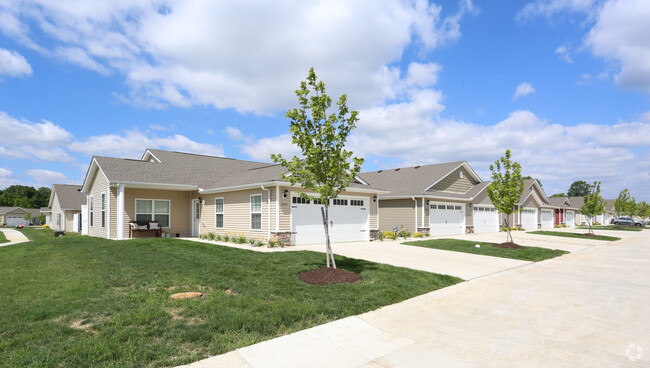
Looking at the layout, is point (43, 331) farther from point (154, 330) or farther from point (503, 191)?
point (503, 191)

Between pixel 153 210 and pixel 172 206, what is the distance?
1010 millimetres

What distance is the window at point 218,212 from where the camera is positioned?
17.9 m

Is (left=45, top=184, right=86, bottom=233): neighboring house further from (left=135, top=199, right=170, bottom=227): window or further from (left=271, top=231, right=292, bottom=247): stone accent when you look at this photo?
(left=271, top=231, right=292, bottom=247): stone accent

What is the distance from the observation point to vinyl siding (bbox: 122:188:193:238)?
17.5 m

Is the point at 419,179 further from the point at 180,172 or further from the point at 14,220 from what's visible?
the point at 14,220

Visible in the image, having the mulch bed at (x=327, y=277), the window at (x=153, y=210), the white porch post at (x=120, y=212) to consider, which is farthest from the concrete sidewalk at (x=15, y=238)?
the mulch bed at (x=327, y=277)

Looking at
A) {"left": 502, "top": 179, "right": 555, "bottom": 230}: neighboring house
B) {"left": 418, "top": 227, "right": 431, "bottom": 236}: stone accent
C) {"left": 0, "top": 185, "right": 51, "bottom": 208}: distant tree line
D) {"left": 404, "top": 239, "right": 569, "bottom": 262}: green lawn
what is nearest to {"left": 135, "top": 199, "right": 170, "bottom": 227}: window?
{"left": 404, "top": 239, "right": 569, "bottom": 262}: green lawn

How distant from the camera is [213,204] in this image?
18422mm

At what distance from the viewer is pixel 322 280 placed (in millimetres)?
7859

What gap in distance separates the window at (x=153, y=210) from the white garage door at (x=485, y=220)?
69.9 ft

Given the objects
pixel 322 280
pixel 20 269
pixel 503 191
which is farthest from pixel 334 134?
pixel 503 191

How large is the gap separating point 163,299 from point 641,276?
12.0 meters

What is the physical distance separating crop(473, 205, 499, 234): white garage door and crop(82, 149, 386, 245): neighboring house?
1213cm

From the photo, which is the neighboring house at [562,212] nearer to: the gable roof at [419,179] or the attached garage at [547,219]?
the attached garage at [547,219]
